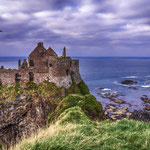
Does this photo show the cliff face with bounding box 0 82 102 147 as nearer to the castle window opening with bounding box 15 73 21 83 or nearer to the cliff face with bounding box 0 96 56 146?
the cliff face with bounding box 0 96 56 146

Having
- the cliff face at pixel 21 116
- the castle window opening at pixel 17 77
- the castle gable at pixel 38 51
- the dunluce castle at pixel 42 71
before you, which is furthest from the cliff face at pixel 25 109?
the castle gable at pixel 38 51

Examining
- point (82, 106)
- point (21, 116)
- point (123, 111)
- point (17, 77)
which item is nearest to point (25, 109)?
point (21, 116)

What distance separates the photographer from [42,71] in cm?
3553

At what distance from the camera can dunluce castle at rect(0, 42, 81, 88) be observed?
3450 cm

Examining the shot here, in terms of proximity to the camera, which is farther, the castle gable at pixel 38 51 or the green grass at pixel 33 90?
the castle gable at pixel 38 51

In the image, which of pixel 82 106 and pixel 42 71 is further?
pixel 42 71

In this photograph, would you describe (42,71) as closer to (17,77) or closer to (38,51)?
(38,51)

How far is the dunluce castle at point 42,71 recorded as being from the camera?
1358 inches

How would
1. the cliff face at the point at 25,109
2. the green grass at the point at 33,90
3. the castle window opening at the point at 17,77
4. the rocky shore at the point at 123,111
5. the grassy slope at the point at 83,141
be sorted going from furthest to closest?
the rocky shore at the point at 123,111
the castle window opening at the point at 17,77
the green grass at the point at 33,90
the cliff face at the point at 25,109
the grassy slope at the point at 83,141

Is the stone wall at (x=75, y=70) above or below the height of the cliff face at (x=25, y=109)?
above

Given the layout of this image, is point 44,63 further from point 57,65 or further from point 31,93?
point 31,93

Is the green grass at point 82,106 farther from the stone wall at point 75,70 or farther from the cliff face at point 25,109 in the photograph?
the stone wall at point 75,70

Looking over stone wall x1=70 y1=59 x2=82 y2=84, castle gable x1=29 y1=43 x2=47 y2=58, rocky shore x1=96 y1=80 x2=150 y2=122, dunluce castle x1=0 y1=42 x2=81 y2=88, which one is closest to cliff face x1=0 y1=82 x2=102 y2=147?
dunluce castle x1=0 y1=42 x2=81 y2=88

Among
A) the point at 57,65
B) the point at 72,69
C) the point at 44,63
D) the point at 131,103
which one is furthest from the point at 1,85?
the point at 131,103
